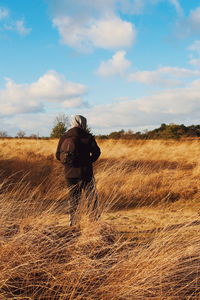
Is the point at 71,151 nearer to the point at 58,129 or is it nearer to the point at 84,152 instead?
the point at 84,152

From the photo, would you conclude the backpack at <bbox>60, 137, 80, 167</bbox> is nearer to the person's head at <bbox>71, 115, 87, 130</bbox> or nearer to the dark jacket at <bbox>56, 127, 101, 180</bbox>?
the dark jacket at <bbox>56, 127, 101, 180</bbox>

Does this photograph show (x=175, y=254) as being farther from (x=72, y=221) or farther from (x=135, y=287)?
(x=72, y=221)

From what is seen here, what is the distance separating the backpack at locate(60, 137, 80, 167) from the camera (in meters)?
4.87

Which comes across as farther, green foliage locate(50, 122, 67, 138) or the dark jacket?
green foliage locate(50, 122, 67, 138)

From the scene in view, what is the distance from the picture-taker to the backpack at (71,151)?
4.87 m

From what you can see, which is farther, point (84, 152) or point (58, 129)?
point (58, 129)

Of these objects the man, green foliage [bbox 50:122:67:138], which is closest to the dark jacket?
the man

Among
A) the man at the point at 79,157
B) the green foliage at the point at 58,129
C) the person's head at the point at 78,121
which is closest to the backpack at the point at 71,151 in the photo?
the man at the point at 79,157

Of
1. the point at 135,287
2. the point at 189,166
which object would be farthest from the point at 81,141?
the point at 189,166

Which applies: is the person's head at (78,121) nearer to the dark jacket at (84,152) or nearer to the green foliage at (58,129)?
the dark jacket at (84,152)

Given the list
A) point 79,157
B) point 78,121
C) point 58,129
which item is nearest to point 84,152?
point 79,157

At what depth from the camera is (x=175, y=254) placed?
255cm

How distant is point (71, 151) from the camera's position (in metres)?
4.88

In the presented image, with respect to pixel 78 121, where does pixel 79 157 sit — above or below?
below
